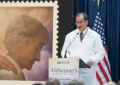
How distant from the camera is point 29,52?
5121mm

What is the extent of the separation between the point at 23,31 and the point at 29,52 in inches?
16.2

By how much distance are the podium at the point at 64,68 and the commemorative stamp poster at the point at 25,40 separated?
2.64 meters

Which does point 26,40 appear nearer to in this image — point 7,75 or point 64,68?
point 7,75

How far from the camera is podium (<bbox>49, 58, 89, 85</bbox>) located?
2357mm

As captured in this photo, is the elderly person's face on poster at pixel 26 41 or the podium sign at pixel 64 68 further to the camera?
the elderly person's face on poster at pixel 26 41

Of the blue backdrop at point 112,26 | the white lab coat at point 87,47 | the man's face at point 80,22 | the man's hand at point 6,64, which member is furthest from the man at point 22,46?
the man's face at point 80,22

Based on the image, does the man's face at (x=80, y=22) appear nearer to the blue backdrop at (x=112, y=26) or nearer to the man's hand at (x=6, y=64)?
the blue backdrop at (x=112, y=26)

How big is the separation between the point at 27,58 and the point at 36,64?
20 centimetres

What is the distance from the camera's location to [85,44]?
3.39m

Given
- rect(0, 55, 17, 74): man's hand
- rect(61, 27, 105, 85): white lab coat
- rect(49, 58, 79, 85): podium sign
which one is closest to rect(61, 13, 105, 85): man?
rect(61, 27, 105, 85): white lab coat

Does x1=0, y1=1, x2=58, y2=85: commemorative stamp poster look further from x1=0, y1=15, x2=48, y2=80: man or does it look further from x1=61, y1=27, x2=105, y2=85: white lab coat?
x1=61, y1=27, x2=105, y2=85: white lab coat

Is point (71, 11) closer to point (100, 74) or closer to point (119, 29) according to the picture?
point (119, 29)

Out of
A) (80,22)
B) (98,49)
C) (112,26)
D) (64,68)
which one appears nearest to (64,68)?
(64,68)

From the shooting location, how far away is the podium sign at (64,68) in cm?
236
